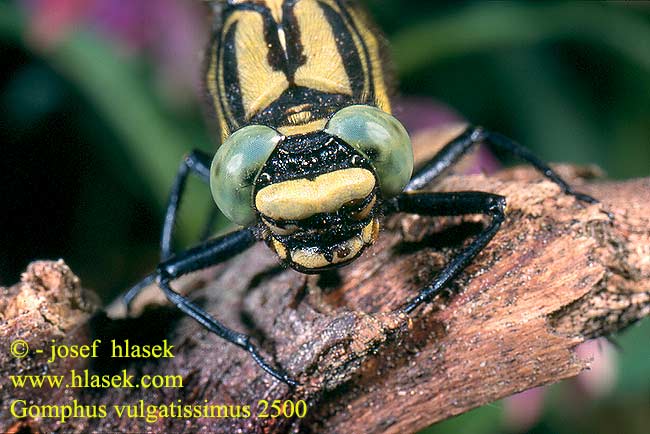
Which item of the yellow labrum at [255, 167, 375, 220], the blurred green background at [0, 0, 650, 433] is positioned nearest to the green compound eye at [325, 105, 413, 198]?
the yellow labrum at [255, 167, 375, 220]

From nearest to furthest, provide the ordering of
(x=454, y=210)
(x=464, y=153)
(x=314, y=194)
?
(x=314, y=194)
(x=454, y=210)
(x=464, y=153)

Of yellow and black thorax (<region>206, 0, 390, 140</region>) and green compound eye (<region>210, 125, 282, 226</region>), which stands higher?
yellow and black thorax (<region>206, 0, 390, 140</region>)

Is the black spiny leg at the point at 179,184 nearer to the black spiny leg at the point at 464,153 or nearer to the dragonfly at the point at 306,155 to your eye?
the dragonfly at the point at 306,155

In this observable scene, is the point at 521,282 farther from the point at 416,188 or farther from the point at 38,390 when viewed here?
the point at 38,390

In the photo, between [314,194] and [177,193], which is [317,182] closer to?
[314,194]

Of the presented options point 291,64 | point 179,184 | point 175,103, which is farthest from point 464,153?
point 175,103

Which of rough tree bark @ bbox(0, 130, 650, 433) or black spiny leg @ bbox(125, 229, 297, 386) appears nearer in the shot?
rough tree bark @ bbox(0, 130, 650, 433)

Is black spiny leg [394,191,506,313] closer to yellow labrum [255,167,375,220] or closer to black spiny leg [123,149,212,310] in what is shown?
yellow labrum [255,167,375,220]
